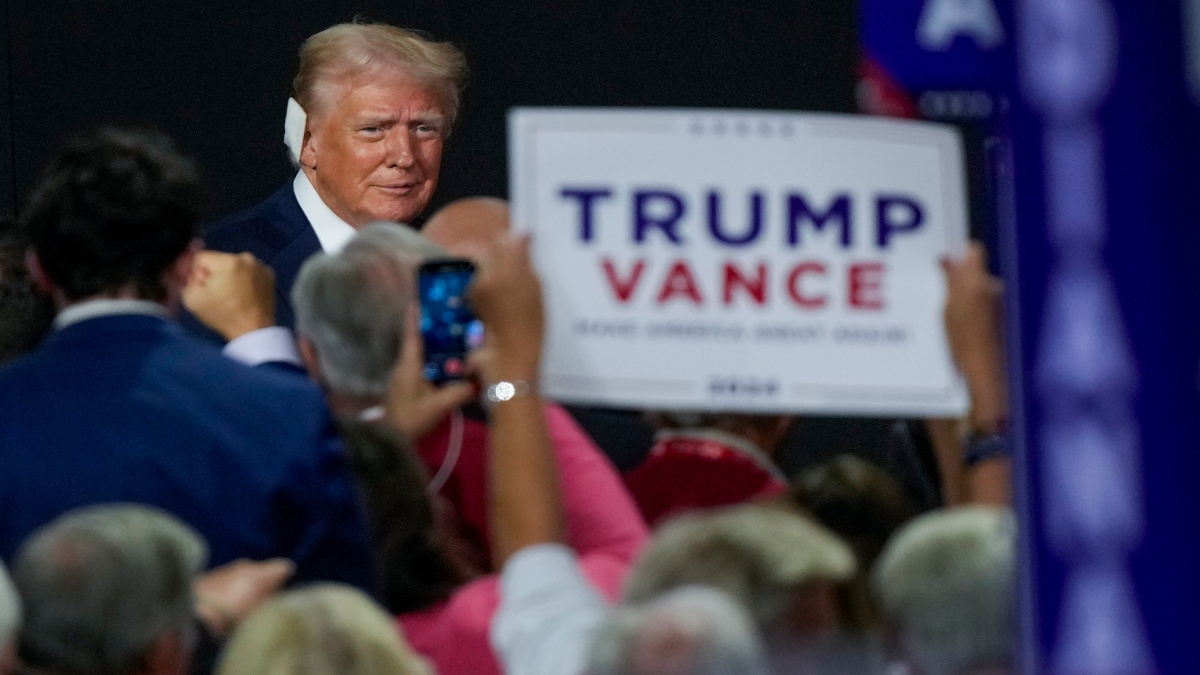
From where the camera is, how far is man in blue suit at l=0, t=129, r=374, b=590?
192cm

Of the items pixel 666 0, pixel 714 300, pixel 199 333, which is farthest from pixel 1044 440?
pixel 666 0

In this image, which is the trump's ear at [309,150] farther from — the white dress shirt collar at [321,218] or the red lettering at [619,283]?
the red lettering at [619,283]

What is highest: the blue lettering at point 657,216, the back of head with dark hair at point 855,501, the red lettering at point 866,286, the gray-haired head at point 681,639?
the blue lettering at point 657,216

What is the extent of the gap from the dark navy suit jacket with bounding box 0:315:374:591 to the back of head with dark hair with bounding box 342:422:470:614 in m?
0.05

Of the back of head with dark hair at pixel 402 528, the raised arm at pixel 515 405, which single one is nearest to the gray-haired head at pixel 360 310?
the back of head with dark hair at pixel 402 528

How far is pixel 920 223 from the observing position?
1.94m

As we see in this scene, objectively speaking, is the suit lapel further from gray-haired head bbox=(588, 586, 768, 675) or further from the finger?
gray-haired head bbox=(588, 586, 768, 675)

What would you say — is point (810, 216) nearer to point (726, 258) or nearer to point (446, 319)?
point (726, 258)

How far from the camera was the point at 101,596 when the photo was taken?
171 centimetres

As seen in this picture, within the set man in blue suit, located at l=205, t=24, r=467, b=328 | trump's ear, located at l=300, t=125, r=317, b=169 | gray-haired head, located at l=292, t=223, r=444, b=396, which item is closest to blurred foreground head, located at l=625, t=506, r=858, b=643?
gray-haired head, located at l=292, t=223, r=444, b=396

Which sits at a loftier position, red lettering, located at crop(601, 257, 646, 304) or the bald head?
red lettering, located at crop(601, 257, 646, 304)

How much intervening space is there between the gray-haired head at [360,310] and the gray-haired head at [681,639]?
23.5 inches

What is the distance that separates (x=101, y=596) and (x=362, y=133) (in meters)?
1.72

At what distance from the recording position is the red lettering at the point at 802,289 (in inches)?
74.9
